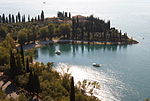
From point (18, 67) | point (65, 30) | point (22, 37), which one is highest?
point (65, 30)

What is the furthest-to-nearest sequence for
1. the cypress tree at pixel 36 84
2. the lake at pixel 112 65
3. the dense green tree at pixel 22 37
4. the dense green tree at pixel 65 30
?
1. the dense green tree at pixel 65 30
2. the dense green tree at pixel 22 37
3. the lake at pixel 112 65
4. the cypress tree at pixel 36 84

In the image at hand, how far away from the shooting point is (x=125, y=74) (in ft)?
327

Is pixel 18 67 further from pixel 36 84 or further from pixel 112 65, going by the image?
pixel 112 65

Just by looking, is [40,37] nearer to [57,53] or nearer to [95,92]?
[57,53]

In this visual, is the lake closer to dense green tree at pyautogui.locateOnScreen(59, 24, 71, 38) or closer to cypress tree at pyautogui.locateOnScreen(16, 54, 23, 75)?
dense green tree at pyautogui.locateOnScreen(59, 24, 71, 38)

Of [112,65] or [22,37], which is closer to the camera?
[112,65]

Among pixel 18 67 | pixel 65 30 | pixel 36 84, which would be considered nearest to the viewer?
pixel 36 84

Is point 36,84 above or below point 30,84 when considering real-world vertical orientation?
above

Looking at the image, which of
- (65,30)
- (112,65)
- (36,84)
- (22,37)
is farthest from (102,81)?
(65,30)

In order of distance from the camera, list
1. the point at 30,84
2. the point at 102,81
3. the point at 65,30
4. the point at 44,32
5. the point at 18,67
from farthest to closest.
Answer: the point at 65,30 < the point at 44,32 < the point at 102,81 < the point at 18,67 < the point at 30,84

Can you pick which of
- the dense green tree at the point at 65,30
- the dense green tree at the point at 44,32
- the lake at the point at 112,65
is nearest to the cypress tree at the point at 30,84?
the lake at the point at 112,65

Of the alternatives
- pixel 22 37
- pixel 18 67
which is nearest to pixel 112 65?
pixel 18 67

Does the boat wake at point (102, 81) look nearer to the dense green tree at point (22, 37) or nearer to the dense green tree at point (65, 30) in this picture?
the dense green tree at point (22, 37)

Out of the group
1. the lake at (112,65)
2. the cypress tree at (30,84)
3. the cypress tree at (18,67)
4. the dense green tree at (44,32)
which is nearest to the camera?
the cypress tree at (30,84)
